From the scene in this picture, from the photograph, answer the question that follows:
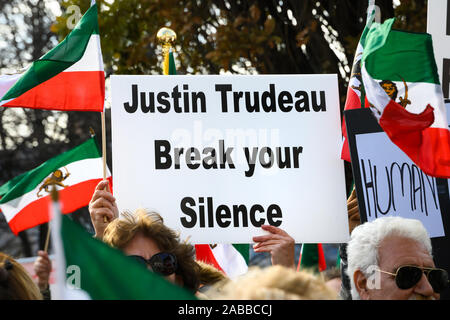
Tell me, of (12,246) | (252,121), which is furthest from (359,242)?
(12,246)

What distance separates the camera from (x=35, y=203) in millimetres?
4965

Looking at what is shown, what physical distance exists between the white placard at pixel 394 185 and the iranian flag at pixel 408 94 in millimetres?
172

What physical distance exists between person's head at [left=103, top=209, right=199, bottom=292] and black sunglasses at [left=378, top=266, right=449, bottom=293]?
76 cm

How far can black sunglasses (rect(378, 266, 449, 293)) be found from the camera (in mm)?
2783

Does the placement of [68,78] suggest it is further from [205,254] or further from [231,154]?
[205,254]

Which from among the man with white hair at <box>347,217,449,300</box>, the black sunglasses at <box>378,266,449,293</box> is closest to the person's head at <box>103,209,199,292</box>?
the man with white hair at <box>347,217,449,300</box>

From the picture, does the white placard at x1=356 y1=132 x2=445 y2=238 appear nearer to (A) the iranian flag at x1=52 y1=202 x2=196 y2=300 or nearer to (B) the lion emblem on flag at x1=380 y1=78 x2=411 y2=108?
(B) the lion emblem on flag at x1=380 y1=78 x2=411 y2=108

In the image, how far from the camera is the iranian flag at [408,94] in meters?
3.46

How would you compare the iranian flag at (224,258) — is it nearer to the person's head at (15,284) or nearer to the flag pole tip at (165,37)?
the flag pole tip at (165,37)

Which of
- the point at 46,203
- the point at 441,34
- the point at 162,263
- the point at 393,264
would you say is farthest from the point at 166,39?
the point at 393,264

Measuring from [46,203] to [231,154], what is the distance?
5.49 ft

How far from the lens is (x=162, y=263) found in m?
2.94
